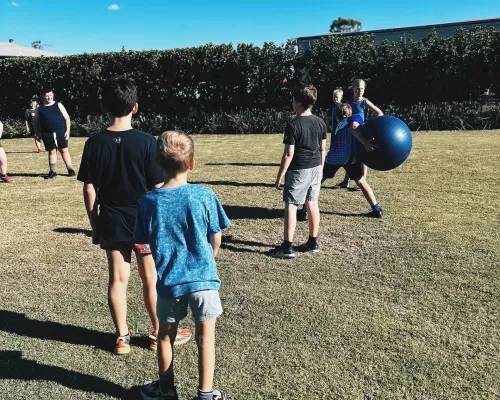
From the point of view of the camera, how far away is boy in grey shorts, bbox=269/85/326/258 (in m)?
5.25

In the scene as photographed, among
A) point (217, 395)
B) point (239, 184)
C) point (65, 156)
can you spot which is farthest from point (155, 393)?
point (65, 156)

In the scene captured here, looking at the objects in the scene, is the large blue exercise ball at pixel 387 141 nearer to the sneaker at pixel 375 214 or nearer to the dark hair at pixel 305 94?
the sneaker at pixel 375 214

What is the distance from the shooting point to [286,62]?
20172mm

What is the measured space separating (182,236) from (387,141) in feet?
13.4

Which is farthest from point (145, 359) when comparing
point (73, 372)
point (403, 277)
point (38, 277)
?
point (403, 277)

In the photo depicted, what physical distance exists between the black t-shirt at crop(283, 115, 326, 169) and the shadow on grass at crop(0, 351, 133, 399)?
10.0 ft

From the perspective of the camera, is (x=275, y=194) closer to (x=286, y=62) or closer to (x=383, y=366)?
(x=383, y=366)

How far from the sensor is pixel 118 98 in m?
3.22

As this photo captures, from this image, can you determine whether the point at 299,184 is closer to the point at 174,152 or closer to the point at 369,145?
the point at 369,145

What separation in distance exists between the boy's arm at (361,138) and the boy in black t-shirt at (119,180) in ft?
11.6

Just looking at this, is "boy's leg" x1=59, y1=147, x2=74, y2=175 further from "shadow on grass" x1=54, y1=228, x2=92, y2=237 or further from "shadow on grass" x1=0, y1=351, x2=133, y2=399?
"shadow on grass" x1=0, y1=351, x2=133, y2=399

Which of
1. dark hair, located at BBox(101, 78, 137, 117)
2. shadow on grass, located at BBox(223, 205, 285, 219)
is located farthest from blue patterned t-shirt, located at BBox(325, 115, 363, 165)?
dark hair, located at BBox(101, 78, 137, 117)

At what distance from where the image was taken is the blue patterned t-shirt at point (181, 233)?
8.64 ft

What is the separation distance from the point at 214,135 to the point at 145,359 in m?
16.7
